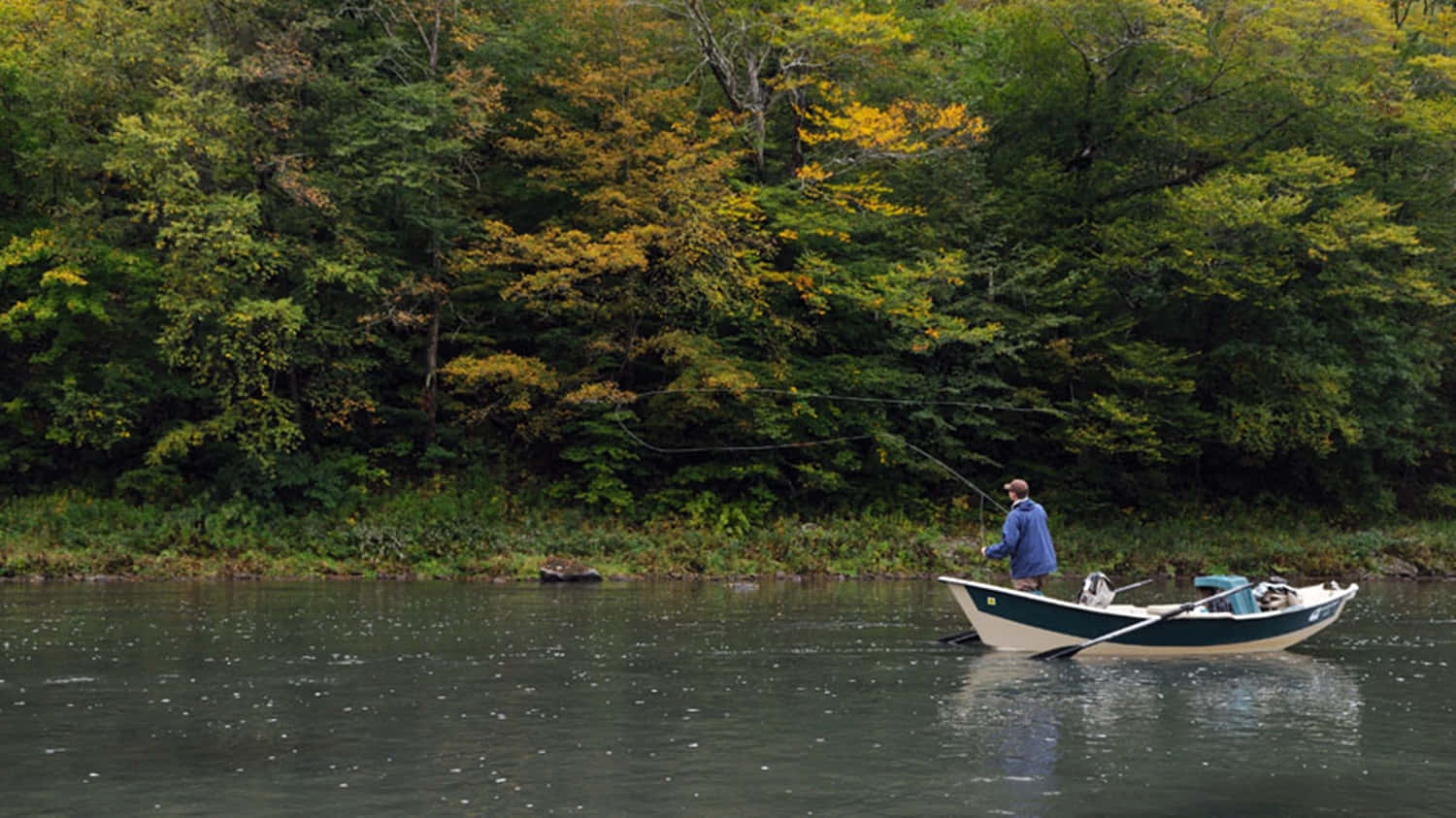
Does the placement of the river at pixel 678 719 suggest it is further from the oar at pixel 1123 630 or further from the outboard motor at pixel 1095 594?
the outboard motor at pixel 1095 594

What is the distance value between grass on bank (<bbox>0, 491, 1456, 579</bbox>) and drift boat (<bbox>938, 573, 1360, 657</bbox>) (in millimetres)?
13127

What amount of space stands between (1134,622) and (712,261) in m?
20.0

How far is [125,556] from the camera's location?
3117 cm

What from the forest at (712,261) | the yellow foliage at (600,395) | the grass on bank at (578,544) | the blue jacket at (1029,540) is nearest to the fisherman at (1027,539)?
the blue jacket at (1029,540)

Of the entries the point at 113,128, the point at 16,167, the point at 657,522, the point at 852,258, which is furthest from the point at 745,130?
the point at 16,167

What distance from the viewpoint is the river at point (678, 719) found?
10.4 m

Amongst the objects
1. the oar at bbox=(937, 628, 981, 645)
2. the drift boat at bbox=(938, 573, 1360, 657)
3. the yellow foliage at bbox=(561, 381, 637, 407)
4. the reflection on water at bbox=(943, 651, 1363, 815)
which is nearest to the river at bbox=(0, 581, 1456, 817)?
the reflection on water at bbox=(943, 651, 1363, 815)

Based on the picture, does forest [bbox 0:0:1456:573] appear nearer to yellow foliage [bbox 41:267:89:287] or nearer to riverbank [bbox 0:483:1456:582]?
yellow foliage [bbox 41:267:89:287]

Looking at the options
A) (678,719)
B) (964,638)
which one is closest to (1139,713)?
(678,719)

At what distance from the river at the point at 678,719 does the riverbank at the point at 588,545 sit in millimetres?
7960

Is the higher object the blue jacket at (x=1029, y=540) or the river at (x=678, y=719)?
the blue jacket at (x=1029, y=540)

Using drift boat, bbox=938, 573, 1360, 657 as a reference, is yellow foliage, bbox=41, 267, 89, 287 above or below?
above

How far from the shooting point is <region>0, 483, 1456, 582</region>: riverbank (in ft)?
105

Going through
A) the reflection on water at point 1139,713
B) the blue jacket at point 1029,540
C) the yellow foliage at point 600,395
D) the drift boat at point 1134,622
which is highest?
the yellow foliage at point 600,395
